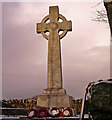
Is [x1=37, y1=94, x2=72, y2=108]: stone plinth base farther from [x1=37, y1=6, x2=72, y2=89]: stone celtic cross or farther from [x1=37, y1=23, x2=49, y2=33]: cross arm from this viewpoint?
[x1=37, y1=23, x2=49, y2=33]: cross arm

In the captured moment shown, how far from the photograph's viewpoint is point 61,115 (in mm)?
4453

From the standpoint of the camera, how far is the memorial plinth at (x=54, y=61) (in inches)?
301

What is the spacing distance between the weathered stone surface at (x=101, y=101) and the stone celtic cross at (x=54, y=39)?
22.6 feet

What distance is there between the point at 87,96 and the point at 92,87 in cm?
10

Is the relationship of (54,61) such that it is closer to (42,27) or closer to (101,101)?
(42,27)

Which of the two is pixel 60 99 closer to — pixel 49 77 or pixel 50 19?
pixel 49 77

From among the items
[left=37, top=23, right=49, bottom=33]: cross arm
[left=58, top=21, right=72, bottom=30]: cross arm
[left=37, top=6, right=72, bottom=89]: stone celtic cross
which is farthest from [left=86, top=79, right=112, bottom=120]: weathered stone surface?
[left=37, top=23, right=49, bottom=33]: cross arm

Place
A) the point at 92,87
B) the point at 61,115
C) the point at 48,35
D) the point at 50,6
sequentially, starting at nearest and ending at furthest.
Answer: the point at 92,87 → the point at 61,115 → the point at 48,35 → the point at 50,6

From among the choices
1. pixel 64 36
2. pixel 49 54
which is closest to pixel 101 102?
pixel 49 54

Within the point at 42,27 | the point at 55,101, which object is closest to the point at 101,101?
the point at 55,101

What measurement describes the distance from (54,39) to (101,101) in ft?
25.4

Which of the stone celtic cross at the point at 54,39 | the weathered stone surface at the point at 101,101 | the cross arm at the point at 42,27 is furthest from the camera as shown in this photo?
the cross arm at the point at 42,27

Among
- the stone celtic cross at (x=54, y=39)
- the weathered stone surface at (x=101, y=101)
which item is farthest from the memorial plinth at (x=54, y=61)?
the weathered stone surface at (x=101, y=101)

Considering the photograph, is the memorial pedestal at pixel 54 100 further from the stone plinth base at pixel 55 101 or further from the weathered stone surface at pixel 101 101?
the weathered stone surface at pixel 101 101
